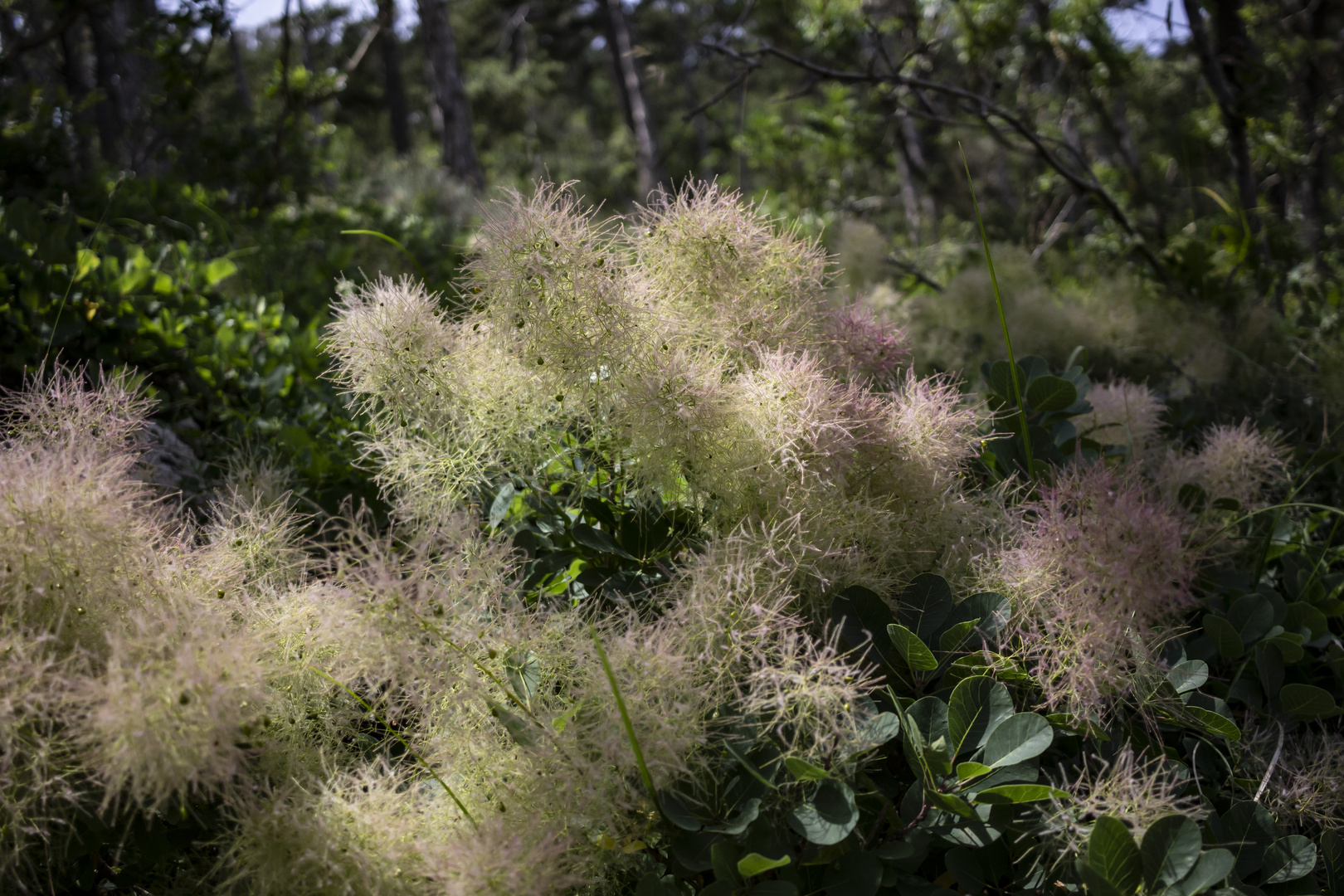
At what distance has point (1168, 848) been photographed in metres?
0.83

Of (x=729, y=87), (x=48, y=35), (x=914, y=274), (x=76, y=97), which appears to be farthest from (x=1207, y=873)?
(x=76, y=97)

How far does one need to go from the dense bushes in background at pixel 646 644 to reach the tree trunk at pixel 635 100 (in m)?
6.91

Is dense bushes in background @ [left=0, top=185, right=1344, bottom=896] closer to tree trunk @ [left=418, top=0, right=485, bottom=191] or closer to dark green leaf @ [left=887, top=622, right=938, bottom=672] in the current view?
dark green leaf @ [left=887, top=622, right=938, bottom=672]

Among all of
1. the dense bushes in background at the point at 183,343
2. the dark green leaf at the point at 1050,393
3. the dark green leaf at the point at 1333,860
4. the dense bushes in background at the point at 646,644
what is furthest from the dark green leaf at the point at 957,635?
the dense bushes in background at the point at 183,343

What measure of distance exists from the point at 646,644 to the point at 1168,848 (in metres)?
0.58

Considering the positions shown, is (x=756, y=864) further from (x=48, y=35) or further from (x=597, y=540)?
(x=48, y=35)

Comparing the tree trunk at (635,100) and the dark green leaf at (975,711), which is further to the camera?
the tree trunk at (635,100)

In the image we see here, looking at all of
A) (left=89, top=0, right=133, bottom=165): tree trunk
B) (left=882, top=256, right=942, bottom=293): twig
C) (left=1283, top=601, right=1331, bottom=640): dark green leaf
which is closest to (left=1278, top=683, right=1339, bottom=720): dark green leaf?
(left=1283, top=601, right=1331, bottom=640): dark green leaf

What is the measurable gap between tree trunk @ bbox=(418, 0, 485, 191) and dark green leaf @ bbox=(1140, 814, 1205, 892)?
297 inches

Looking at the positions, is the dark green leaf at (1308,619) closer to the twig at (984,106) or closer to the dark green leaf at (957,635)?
the dark green leaf at (957,635)

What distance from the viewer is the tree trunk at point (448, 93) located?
24.2 feet

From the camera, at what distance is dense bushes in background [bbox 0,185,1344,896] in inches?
33.1

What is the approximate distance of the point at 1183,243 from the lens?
2746 mm

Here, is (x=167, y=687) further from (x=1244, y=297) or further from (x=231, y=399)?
(x=1244, y=297)
